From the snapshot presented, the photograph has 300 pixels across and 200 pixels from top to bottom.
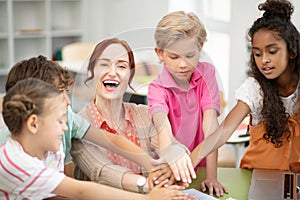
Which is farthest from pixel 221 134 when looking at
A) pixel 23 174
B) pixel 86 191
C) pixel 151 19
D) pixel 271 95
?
pixel 151 19

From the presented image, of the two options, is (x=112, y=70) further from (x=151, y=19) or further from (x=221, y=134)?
(x=151, y=19)

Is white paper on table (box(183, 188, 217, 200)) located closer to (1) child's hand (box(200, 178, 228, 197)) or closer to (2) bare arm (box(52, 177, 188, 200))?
(1) child's hand (box(200, 178, 228, 197))

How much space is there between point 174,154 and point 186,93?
10.0 inches

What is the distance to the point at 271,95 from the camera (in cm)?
202

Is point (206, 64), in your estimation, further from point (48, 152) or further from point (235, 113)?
point (48, 152)

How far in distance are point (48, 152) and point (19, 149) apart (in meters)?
0.17

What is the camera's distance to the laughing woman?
1.66m

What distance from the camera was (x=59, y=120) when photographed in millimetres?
1411

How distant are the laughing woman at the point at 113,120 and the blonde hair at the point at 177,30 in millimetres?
102

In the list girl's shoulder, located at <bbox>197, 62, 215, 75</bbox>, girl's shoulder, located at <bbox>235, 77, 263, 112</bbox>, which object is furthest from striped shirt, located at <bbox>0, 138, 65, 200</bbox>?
girl's shoulder, located at <bbox>235, 77, 263, 112</bbox>

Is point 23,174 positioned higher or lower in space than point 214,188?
higher

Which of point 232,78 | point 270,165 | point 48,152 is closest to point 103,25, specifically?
point 232,78

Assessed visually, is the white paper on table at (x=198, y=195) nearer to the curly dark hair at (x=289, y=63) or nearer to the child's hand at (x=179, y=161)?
the child's hand at (x=179, y=161)

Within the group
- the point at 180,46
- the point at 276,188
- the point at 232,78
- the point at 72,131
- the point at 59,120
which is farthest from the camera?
the point at 232,78
